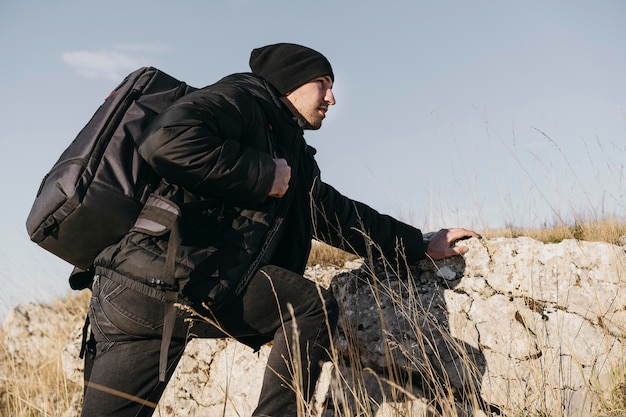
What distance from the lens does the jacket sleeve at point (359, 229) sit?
11.2 ft

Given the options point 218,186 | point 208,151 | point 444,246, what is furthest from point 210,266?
point 444,246

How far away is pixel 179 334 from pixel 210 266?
34 cm

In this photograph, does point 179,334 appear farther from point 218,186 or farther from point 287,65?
point 287,65

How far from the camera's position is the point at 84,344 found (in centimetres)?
267

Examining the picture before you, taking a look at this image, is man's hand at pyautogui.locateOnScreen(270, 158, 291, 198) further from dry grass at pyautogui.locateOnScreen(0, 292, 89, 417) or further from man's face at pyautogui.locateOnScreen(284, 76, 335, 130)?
dry grass at pyautogui.locateOnScreen(0, 292, 89, 417)

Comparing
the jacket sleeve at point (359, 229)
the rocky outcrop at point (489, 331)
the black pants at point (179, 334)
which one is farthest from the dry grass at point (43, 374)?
the jacket sleeve at point (359, 229)

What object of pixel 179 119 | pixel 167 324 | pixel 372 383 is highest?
pixel 179 119

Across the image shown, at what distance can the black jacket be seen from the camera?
93.4 inches

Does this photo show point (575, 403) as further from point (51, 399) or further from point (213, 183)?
point (51, 399)

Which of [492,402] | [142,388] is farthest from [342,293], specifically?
[142,388]

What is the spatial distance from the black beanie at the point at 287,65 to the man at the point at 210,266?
165 mm

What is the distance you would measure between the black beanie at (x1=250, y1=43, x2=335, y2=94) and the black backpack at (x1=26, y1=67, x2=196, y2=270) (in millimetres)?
701

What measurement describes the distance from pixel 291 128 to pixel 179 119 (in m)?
0.67

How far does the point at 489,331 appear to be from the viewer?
358cm
